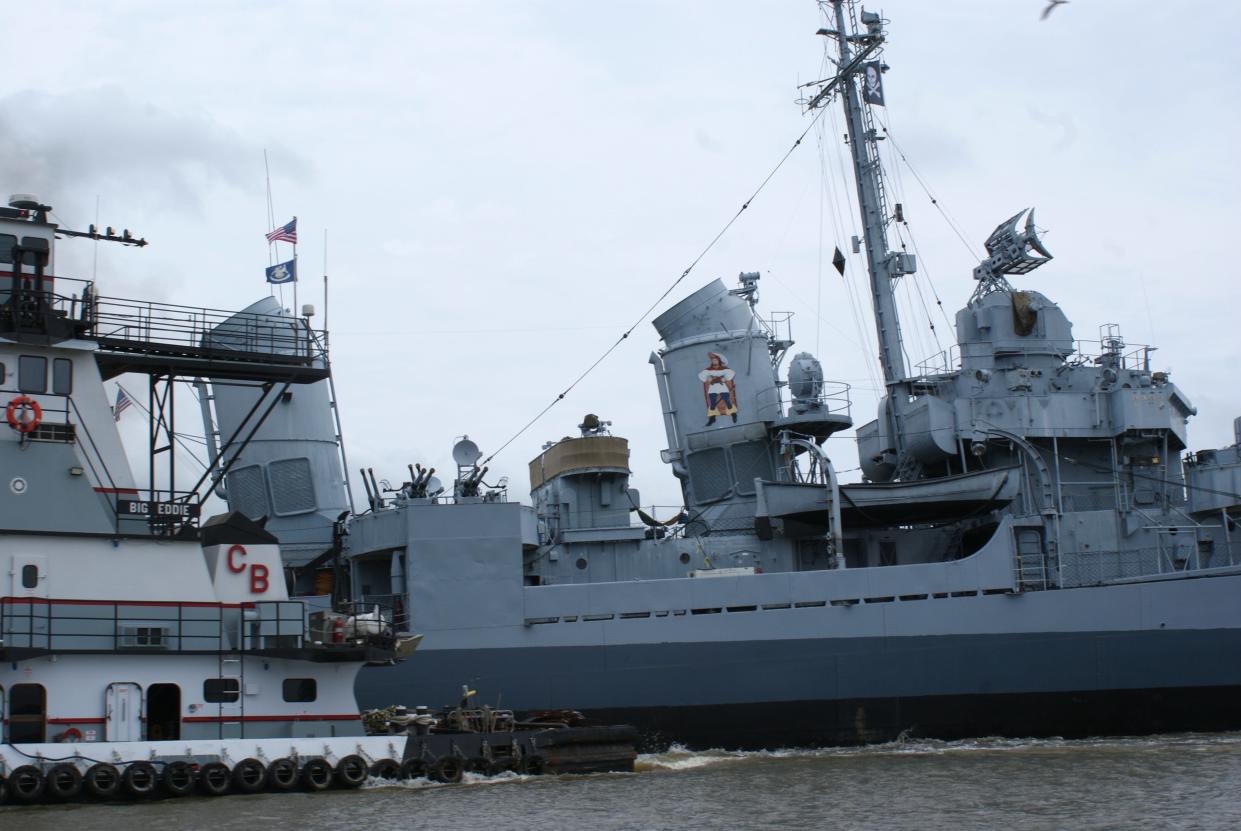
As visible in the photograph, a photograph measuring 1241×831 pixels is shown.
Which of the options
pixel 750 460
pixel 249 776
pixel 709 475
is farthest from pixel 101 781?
pixel 750 460

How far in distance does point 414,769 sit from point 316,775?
1.52 metres

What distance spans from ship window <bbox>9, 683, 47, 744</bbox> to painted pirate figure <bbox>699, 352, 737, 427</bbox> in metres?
14.8

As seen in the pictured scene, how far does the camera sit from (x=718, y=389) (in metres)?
28.5

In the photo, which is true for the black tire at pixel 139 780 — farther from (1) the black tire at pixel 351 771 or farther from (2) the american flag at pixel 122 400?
(2) the american flag at pixel 122 400

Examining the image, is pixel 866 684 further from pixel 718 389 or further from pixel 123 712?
pixel 123 712

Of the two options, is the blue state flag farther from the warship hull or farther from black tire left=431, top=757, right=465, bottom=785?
black tire left=431, top=757, right=465, bottom=785

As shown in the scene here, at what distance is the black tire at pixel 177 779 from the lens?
56.0ft

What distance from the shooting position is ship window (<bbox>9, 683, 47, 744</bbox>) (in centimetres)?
1711

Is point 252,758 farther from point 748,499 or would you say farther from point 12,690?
point 748,499

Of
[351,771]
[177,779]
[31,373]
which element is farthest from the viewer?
[31,373]

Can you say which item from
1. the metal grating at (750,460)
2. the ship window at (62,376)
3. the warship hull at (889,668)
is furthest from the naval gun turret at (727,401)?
the ship window at (62,376)

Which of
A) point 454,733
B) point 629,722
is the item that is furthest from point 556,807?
point 629,722

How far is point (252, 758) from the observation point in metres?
17.8

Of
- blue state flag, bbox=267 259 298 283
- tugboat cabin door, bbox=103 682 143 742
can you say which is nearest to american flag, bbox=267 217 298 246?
blue state flag, bbox=267 259 298 283
